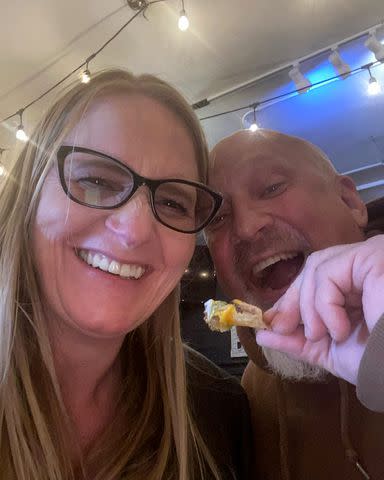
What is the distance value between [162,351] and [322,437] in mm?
458

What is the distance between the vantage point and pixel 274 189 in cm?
134

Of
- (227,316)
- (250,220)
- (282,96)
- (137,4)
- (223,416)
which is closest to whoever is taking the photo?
(227,316)

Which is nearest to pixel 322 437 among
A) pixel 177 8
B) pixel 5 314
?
pixel 5 314

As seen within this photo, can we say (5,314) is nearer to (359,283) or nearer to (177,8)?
(359,283)

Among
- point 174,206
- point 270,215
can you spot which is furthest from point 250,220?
point 174,206

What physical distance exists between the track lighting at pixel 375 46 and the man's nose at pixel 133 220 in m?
2.10

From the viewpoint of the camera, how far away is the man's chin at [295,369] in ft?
3.57

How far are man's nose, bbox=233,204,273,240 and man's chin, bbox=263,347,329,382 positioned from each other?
0.35 meters

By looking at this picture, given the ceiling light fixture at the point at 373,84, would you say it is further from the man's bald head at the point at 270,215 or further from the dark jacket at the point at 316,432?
the dark jacket at the point at 316,432

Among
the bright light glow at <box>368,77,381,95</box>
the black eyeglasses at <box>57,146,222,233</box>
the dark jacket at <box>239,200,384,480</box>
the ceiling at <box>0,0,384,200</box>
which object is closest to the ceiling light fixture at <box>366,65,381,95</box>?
the bright light glow at <box>368,77,381,95</box>

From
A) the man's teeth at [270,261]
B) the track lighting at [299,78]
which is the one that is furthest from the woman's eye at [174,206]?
the track lighting at [299,78]

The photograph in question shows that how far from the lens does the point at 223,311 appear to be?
784 millimetres

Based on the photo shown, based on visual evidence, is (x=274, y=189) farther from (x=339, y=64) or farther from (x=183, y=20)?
(x=339, y=64)

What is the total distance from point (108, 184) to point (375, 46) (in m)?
2.15
